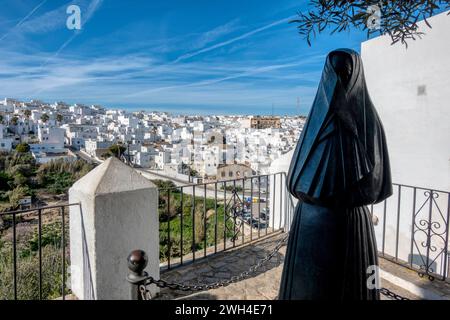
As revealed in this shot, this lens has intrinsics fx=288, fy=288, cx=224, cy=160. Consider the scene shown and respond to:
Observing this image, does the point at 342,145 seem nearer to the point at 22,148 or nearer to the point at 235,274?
the point at 235,274

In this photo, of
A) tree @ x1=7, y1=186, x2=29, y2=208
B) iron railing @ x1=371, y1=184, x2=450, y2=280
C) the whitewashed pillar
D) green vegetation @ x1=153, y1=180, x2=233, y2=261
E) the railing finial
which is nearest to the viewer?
the railing finial

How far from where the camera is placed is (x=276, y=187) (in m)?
5.05

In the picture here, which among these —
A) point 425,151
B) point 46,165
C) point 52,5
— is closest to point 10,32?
point 52,5

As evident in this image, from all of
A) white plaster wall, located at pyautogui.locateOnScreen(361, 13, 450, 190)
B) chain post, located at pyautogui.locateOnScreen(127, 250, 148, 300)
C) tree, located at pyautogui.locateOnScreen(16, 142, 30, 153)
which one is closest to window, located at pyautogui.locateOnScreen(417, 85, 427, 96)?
white plaster wall, located at pyautogui.locateOnScreen(361, 13, 450, 190)

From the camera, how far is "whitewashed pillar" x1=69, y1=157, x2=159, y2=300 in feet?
7.75

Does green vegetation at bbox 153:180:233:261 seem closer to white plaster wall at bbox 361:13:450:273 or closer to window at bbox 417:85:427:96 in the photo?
white plaster wall at bbox 361:13:450:273

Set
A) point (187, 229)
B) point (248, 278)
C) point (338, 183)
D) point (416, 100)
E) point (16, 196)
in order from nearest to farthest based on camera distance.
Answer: point (338, 183) → point (248, 278) → point (416, 100) → point (187, 229) → point (16, 196)

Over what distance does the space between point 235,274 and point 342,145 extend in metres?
2.60

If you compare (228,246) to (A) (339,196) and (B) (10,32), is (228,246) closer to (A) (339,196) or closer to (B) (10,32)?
(A) (339,196)

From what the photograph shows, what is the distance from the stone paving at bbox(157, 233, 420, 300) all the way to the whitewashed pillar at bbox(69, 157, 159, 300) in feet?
2.33

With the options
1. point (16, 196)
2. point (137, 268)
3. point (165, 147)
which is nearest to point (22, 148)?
point (165, 147)

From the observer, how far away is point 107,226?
7.87ft

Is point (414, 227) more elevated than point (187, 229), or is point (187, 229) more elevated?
point (414, 227)

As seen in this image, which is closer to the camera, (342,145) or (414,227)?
(342,145)
